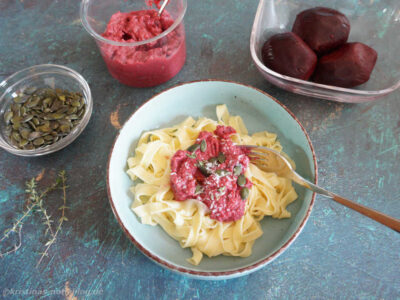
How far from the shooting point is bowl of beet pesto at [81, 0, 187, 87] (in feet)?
7.85

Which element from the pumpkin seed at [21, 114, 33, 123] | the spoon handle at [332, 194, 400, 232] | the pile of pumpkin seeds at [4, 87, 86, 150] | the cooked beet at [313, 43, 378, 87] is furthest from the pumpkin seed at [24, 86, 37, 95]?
the spoon handle at [332, 194, 400, 232]

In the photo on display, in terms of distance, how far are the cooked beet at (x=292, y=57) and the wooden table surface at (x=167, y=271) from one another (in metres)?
0.29

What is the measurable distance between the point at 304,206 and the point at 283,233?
0.24m

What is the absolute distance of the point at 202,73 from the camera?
9.18 ft

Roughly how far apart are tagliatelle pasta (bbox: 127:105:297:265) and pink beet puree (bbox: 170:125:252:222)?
0.08 meters

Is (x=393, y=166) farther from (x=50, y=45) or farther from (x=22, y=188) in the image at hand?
(x=50, y=45)

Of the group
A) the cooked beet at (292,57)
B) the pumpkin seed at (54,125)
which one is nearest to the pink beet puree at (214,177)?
the cooked beet at (292,57)

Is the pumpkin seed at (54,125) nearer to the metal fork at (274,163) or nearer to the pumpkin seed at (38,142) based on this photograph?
the pumpkin seed at (38,142)

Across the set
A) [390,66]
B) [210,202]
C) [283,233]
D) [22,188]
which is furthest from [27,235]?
[390,66]

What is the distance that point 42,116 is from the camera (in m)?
2.43

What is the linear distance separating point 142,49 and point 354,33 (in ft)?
6.10

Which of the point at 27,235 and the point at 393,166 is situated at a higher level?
the point at 393,166

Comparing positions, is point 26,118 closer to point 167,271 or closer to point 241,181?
point 167,271

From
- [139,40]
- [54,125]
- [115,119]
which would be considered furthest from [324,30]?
[54,125]
